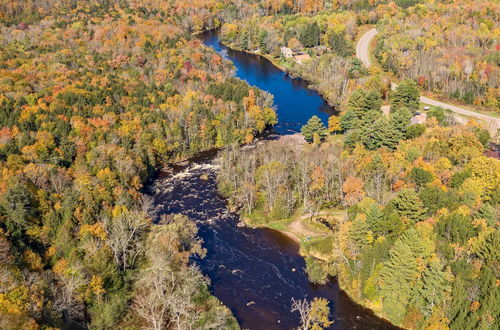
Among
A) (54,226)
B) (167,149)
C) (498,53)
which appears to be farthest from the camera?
(498,53)

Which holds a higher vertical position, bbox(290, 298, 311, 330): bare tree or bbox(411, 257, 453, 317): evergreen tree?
bbox(411, 257, 453, 317): evergreen tree

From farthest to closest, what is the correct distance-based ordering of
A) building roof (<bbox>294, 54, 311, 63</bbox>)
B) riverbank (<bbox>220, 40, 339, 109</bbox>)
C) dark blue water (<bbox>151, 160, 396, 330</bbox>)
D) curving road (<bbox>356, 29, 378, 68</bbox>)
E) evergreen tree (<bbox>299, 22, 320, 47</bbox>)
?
evergreen tree (<bbox>299, 22, 320, 47</bbox>)
building roof (<bbox>294, 54, 311, 63</bbox>)
curving road (<bbox>356, 29, 378, 68</bbox>)
riverbank (<bbox>220, 40, 339, 109</bbox>)
dark blue water (<bbox>151, 160, 396, 330</bbox>)

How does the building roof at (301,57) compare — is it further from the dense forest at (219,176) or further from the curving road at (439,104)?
the curving road at (439,104)

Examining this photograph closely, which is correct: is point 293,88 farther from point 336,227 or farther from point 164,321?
point 164,321

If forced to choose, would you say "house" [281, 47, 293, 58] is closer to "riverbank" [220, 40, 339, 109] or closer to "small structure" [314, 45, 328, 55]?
"riverbank" [220, 40, 339, 109]

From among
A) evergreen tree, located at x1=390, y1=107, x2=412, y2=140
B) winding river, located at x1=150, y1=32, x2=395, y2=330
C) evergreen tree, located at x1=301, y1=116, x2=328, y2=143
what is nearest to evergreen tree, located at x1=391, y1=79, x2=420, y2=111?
evergreen tree, located at x1=390, y1=107, x2=412, y2=140

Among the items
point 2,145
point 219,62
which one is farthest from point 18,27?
point 2,145

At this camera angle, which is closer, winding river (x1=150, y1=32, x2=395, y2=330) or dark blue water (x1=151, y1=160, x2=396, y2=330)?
dark blue water (x1=151, y1=160, x2=396, y2=330)
